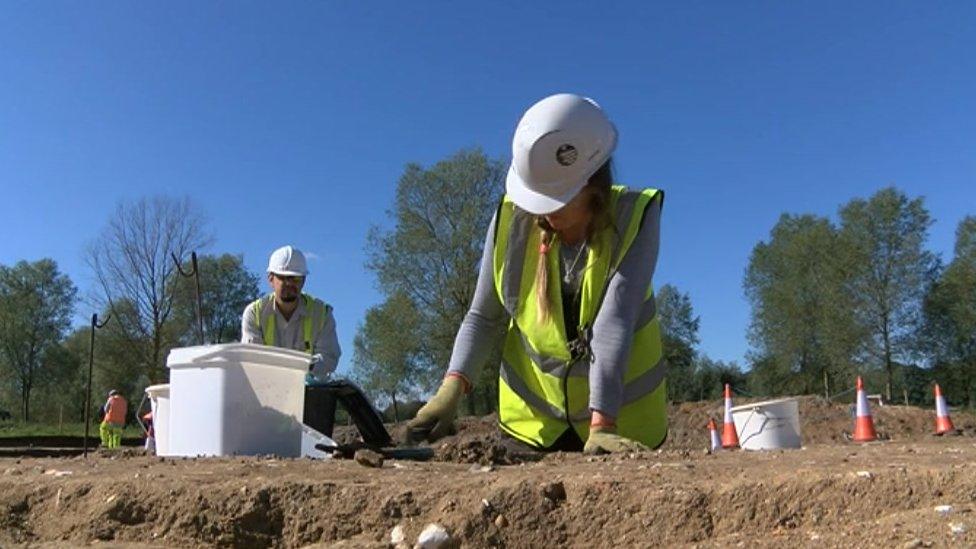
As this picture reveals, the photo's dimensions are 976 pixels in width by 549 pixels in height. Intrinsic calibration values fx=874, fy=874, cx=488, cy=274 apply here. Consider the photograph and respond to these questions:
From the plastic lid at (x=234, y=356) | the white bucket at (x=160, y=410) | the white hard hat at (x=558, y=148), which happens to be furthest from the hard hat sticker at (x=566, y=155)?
the white bucket at (x=160, y=410)

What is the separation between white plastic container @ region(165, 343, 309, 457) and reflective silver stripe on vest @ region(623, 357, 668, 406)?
1479 mm

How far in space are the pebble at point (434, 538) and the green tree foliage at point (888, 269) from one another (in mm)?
36801

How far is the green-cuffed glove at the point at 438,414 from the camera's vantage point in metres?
3.28

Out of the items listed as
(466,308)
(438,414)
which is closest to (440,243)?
(466,308)

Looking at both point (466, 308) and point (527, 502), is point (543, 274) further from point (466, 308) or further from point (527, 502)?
point (466, 308)

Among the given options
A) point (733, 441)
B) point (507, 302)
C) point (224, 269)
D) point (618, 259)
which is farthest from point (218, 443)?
point (224, 269)

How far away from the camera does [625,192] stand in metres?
3.14

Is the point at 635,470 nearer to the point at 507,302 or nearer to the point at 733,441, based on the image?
the point at 507,302

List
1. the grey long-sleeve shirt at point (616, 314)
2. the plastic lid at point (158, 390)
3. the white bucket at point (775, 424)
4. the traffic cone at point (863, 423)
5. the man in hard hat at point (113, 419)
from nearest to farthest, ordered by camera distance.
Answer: the grey long-sleeve shirt at point (616, 314)
the plastic lid at point (158, 390)
the white bucket at point (775, 424)
the traffic cone at point (863, 423)
the man in hard hat at point (113, 419)

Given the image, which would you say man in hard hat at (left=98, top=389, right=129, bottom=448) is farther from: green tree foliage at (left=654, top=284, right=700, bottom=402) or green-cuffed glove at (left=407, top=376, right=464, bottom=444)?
green tree foliage at (left=654, top=284, right=700, bottom=402)

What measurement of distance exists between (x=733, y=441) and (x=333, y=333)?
4139 millimetres

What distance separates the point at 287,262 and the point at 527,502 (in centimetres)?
491

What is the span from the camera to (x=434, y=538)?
2.02 metres

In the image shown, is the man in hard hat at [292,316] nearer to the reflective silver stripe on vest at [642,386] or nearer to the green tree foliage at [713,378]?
the reflective silver stripe on vest at [642,386]
